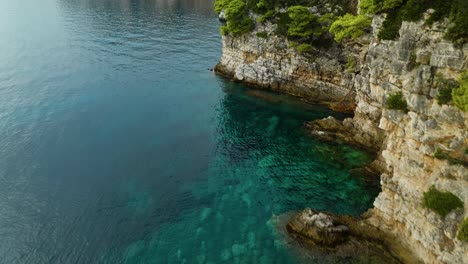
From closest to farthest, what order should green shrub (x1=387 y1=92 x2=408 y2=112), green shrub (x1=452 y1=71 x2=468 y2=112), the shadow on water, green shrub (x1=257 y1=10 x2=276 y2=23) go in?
green shrub (x1=452 y1=71 x2=468 y2=112) → green shrub (x1=387 y1=92 x2=408 y2=112) → the shadow on water → green shrub (x1=257 y1=10 x2=276 y2=23)

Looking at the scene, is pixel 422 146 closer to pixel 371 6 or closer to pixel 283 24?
pixel 371 6

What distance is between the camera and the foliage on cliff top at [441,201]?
76.6 feet

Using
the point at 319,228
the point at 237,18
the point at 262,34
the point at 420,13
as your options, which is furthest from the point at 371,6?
the point at 237,18

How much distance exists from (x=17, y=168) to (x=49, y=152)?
4062 millimetres

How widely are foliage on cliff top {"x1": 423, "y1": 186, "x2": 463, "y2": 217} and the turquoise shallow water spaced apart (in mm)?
9759

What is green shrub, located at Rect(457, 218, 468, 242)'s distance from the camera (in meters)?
22.3

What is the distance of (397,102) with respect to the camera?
28.8 m

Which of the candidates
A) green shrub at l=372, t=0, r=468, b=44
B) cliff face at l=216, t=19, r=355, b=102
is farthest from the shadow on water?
green shrub at l=372, t=0, r=468, b=44

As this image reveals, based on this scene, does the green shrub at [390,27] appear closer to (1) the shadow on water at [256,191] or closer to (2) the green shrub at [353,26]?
(2) the green shrub at [353,26]

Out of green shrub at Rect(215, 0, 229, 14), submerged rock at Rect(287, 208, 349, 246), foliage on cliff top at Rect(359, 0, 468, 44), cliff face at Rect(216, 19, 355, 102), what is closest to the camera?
foliage on cliff top at Rect(359, 0, 468, 44)

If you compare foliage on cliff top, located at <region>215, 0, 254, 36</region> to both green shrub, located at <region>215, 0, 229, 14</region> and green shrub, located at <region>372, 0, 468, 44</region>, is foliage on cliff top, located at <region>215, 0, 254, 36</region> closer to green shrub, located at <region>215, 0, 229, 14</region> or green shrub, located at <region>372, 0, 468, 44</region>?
green shrub, located at <region>215, 0, 229, 14</region>

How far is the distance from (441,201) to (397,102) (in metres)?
8.50

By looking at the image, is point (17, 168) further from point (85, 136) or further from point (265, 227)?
point (265, 227)

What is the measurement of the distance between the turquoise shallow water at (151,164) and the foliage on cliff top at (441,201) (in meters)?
9.76
